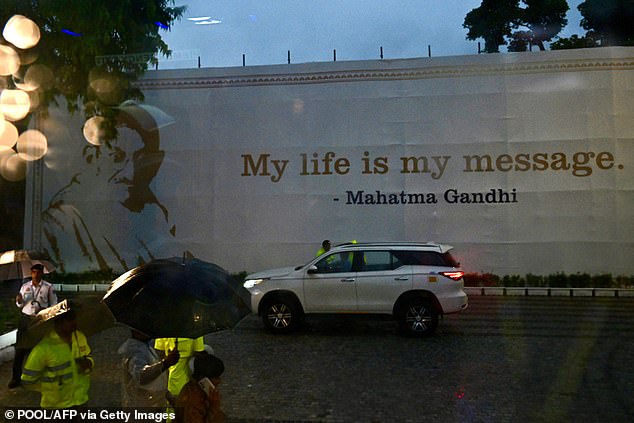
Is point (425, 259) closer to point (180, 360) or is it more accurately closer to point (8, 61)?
point (180, 360)

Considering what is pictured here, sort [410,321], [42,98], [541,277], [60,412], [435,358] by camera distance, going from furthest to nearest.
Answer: [541,277]
[42,98]
[410,321]
[435,358]
[60,412]

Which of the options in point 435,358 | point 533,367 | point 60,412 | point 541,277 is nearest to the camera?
point 60,412

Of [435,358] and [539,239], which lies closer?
[435,358]

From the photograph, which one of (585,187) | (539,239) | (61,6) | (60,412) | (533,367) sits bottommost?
(533,367)

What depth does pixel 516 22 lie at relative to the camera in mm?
24391

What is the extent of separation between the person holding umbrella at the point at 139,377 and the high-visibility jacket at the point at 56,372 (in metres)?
0.46

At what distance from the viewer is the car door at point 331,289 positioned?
10203mm

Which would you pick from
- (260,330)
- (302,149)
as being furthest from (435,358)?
(302,149)

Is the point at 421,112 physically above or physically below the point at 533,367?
above

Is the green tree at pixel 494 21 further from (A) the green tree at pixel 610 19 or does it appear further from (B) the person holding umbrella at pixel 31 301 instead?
(B) the person holding umbrella at pixel 31 301

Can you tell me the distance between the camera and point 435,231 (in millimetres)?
15898

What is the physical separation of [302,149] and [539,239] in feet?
25.0

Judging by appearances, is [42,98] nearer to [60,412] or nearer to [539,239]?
[60,412]

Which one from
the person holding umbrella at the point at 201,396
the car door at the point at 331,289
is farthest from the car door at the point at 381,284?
the person holding umbrella at the point at 201,396
